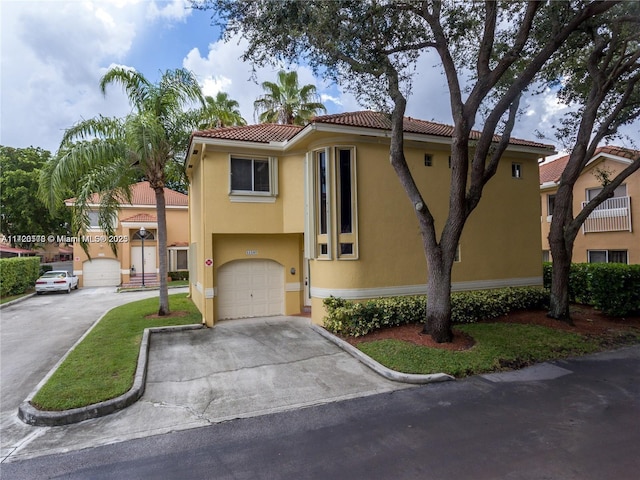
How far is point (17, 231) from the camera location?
102 feet

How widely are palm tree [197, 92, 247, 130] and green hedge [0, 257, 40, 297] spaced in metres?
14.9

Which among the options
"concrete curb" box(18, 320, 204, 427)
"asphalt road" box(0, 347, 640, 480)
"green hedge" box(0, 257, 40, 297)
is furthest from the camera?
"green hedge" box(0, 257, 40, 297)

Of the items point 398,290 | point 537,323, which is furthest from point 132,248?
point 537,323

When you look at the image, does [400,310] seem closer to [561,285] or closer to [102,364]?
[561,285]

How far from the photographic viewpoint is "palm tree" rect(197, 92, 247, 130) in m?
13.1

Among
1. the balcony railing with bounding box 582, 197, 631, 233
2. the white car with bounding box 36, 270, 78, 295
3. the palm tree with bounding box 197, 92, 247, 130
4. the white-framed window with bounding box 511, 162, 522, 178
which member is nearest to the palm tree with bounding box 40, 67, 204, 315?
the palm tree with bounding box 197, 92, 247, 130

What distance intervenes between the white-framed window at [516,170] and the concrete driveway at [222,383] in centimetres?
976

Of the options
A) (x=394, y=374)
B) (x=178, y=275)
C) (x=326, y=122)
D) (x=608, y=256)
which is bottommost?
(x=394, y=374)

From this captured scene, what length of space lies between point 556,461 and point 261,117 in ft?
76.3

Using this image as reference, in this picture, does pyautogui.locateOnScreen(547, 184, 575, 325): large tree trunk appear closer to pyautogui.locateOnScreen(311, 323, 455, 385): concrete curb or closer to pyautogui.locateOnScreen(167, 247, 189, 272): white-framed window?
pyautogui.locateOnScreen(311, 323, 455, 385): concrete curb

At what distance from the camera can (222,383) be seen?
7605mm

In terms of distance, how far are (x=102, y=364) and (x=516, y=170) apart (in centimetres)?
1489

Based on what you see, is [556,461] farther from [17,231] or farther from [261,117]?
[17,231]

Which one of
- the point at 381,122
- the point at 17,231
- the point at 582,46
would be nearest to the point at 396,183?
the point at 381,122
